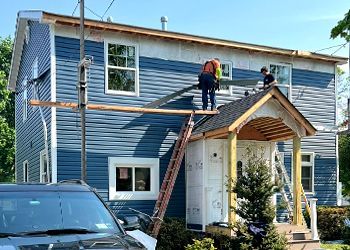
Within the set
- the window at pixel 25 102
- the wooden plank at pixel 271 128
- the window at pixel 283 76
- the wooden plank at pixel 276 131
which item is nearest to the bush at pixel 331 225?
the wooden plank at pixel 276 131

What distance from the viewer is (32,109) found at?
18641 millimetres

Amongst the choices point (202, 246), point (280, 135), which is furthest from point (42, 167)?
point (280, 135)

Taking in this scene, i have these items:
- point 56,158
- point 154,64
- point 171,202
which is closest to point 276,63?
point 154,64

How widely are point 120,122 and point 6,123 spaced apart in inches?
950

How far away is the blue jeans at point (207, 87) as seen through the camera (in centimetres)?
1638

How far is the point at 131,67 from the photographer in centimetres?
1650

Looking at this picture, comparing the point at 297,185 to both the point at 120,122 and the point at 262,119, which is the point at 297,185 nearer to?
the point at 262,119

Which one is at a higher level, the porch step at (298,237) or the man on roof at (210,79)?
the man on roof at (210,79)

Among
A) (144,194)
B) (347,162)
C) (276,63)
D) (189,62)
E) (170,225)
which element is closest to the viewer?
(170,225)

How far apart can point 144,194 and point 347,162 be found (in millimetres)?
14066

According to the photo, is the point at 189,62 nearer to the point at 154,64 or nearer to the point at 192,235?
the point at 154,64

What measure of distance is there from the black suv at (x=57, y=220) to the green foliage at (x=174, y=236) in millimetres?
8119

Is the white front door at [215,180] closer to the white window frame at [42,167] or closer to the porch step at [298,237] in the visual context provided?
the porch step at [298,237]

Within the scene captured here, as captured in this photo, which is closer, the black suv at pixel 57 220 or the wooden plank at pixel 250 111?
the black suv at pixel 57 220
